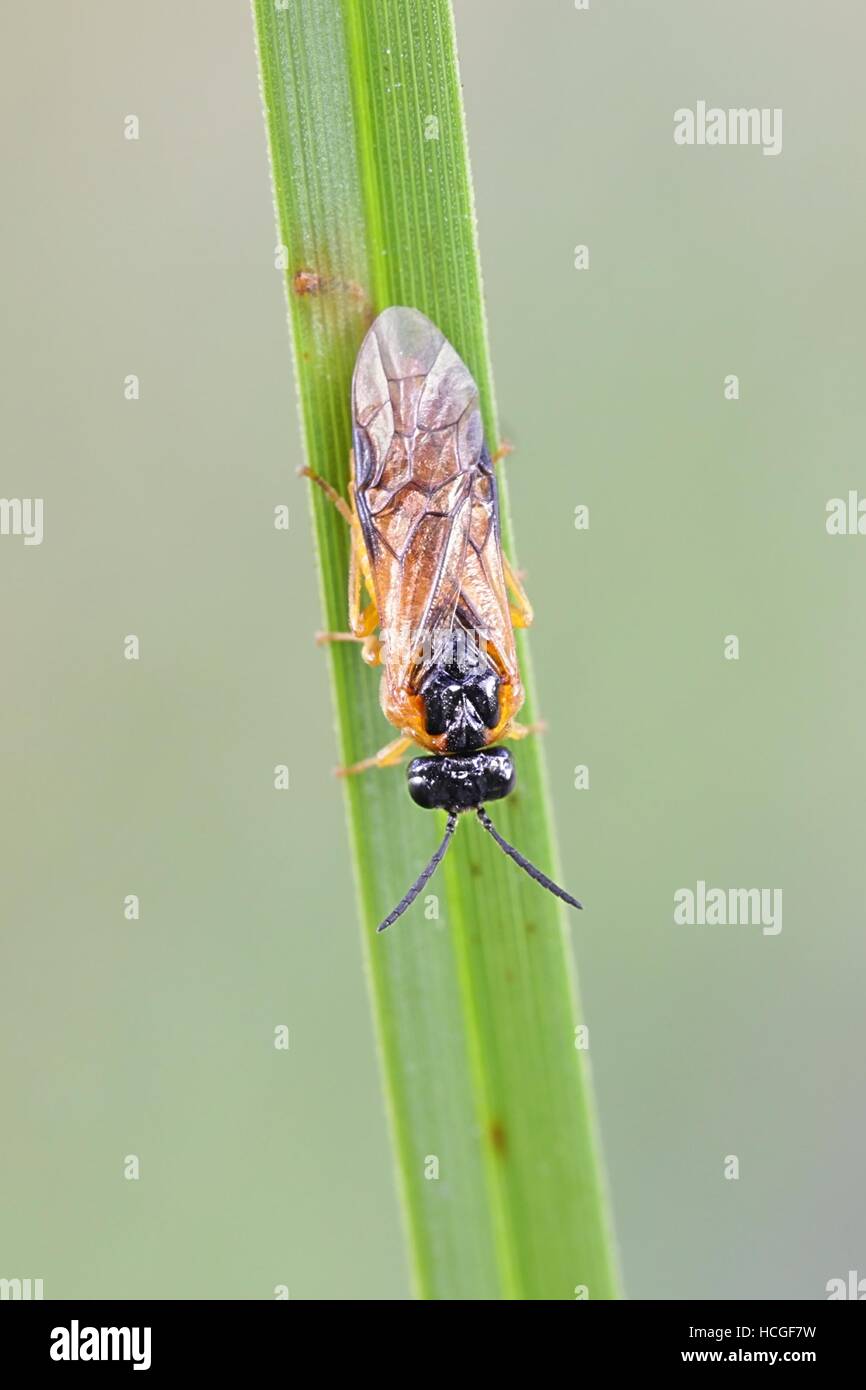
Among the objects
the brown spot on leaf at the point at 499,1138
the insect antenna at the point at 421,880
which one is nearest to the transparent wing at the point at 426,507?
the insect antenna at the point at 421,880

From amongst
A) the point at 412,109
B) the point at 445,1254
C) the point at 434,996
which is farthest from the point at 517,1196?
the point at 412,109

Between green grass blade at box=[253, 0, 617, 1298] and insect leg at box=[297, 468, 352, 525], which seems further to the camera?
insect leg at box=[297, 468, 352, 525]

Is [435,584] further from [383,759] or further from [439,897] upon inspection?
[439,897]

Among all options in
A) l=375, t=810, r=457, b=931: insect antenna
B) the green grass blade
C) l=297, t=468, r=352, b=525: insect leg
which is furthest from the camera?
l=297, t=468, r=352, b=525: insect leg

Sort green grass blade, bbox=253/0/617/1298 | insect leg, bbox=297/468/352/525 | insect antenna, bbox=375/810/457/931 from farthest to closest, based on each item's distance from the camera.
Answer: insect leg, bbox=297/468/352/525 → insect antenna, bbox=375/810/457/931 → green grass blade, bbox=253/0/617/1298

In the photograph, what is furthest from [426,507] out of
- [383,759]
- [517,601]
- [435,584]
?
[383,759]

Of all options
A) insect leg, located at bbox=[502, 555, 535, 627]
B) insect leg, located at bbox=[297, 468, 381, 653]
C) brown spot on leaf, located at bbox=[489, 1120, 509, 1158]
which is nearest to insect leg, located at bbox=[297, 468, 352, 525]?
insect leg, located at bbox=[297, 468, 381, 653]

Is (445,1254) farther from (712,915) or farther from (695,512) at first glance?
(695,512)

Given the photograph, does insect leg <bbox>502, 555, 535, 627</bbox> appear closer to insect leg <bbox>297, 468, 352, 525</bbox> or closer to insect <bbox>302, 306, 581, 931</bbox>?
insect <bbox>302, 306, 581, 931</bbox>

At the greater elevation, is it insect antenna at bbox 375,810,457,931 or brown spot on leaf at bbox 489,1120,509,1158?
insect antenna at bbox 375,810,457,931
